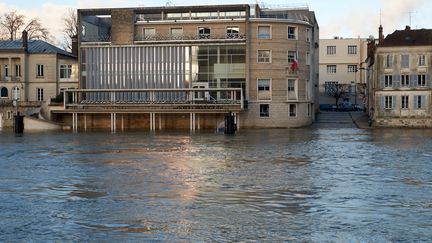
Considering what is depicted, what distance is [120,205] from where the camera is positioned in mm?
19547

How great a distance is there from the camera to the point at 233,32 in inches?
2741

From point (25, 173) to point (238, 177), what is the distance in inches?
352

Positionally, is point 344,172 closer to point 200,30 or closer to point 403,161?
point 403,161

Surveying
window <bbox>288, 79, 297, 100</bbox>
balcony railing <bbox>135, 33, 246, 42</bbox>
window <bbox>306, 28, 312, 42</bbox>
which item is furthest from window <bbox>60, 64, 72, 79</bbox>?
window <bbox>306, 28, 312, 42</bbox>

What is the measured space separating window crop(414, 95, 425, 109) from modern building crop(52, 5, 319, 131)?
11.1 meters

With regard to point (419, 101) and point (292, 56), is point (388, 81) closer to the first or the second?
point (419, 101)

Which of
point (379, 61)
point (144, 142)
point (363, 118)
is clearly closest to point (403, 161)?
point (144, 142)

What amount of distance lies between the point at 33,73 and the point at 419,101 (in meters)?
41.7

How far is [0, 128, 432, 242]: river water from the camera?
52.0 feet

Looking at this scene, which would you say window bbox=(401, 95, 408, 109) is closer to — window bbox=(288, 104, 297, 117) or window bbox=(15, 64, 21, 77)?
window bbox=(288, 104, 297, 117)

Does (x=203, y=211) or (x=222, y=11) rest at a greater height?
(x=222, y=11)

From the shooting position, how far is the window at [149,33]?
7062 centimetres

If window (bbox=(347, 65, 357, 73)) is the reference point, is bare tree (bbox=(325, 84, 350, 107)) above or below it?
below

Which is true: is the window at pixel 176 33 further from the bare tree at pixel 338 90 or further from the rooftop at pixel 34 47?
the bare tree at pixel 338 90
